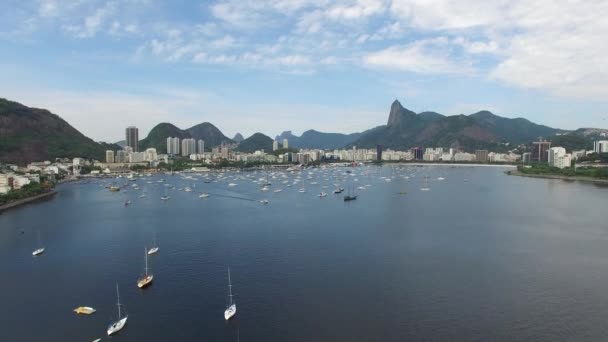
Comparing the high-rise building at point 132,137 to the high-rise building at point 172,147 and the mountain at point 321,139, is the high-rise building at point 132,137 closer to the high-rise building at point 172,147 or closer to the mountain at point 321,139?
the high-rise building at point 172,147

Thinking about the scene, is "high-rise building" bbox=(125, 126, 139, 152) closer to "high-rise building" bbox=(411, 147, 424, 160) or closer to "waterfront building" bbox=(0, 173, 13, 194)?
"high-rise building" bbox=(411, 147, 424, 160)

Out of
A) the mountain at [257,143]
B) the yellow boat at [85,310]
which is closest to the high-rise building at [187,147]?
the mountain at [257,143]

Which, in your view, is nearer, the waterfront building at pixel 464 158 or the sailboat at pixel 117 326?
the sailboat at pixel 117 326

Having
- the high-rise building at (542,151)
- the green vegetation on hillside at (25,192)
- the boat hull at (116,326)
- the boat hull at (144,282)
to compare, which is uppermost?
the high-rise building at (542,151)

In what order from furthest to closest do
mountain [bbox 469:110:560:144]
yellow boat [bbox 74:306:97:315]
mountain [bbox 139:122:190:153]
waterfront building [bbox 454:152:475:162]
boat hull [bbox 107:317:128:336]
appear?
1. mountain [bbox 469:110:560:144]
2. mountain [bbox 139:122:190:153]
3. waterfront building [bbox 454:152:475:162]
4. yellow boat [bbox 74:306:97:315]
5. boat hull [bbox 107:317:128:336]

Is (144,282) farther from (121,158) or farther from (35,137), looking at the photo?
(121,158)

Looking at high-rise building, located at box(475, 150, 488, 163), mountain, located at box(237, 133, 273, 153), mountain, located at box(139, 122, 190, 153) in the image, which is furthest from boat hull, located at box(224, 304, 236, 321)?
mountain, located at box(237, 133, 273, 153)

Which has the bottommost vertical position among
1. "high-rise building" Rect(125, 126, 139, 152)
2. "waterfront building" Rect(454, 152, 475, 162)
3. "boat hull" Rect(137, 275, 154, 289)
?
"boat hull" Rect(137, 275, 154, 289)

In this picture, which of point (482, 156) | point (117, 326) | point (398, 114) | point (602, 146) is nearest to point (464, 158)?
point (482, 156)
